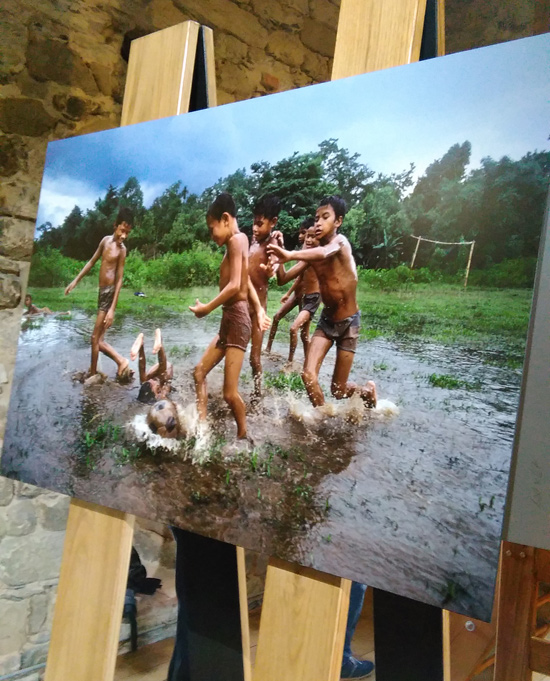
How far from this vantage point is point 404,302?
112 cm

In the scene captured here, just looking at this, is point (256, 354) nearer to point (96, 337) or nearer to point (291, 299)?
point (291, 299)

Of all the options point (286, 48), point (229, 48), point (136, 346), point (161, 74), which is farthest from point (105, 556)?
point (286, 48)

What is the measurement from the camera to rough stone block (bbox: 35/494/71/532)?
99.7 inches

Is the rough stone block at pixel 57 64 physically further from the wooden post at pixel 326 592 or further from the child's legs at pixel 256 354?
the child's legs at pixel 256 354

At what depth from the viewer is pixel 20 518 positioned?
2.48 meters

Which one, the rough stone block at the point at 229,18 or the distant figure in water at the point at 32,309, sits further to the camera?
the rough stone block at the point at 229,18

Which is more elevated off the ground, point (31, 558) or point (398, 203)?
point (398, 203)

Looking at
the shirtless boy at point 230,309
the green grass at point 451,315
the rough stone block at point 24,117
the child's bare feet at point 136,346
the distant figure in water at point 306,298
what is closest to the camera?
the green grass at point 451,315

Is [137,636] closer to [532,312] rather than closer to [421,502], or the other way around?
[421,502]

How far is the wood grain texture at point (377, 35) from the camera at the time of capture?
1.23 metres

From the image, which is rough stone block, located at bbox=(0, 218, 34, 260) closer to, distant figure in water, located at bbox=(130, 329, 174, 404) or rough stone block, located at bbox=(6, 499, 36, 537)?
rough stone block, located at bbox=(6, 499, 36, 537)

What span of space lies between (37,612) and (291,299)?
195 centimetres

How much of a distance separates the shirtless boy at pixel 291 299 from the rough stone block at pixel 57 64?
1746mm

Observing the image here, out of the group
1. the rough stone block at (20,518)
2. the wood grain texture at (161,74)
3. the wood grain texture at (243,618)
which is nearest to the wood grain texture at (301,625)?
the wood grain texture at (243,618)
